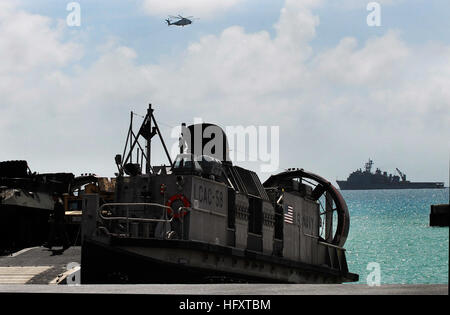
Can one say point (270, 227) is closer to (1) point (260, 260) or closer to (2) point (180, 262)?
(1) point (260, 260)

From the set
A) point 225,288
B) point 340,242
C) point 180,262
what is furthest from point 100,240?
point 340,242

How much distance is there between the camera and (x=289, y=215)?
2666cm

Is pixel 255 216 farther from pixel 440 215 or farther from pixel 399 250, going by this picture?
pixel 399 250

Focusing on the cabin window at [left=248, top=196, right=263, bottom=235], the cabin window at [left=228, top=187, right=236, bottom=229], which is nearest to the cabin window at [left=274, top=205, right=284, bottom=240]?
the cabin window at [left=248, top=196, right=263, bottom=235]

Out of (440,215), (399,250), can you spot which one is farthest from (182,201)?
(399,250)

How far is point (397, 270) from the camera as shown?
70688 millimetres

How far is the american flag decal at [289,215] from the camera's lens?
26.3 meters

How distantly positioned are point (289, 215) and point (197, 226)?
20.2 feet

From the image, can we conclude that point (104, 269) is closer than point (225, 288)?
No

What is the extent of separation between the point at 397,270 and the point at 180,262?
53.5 m

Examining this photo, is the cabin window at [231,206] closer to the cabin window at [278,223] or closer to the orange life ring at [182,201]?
the orange life ring at [182,201]

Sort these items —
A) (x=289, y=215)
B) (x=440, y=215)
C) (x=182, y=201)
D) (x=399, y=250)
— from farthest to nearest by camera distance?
(x=399, y=250) → (x=289, y=215) → (x=182, y=201) → (x=440, y=215)

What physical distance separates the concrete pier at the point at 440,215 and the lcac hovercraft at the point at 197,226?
11883mm
